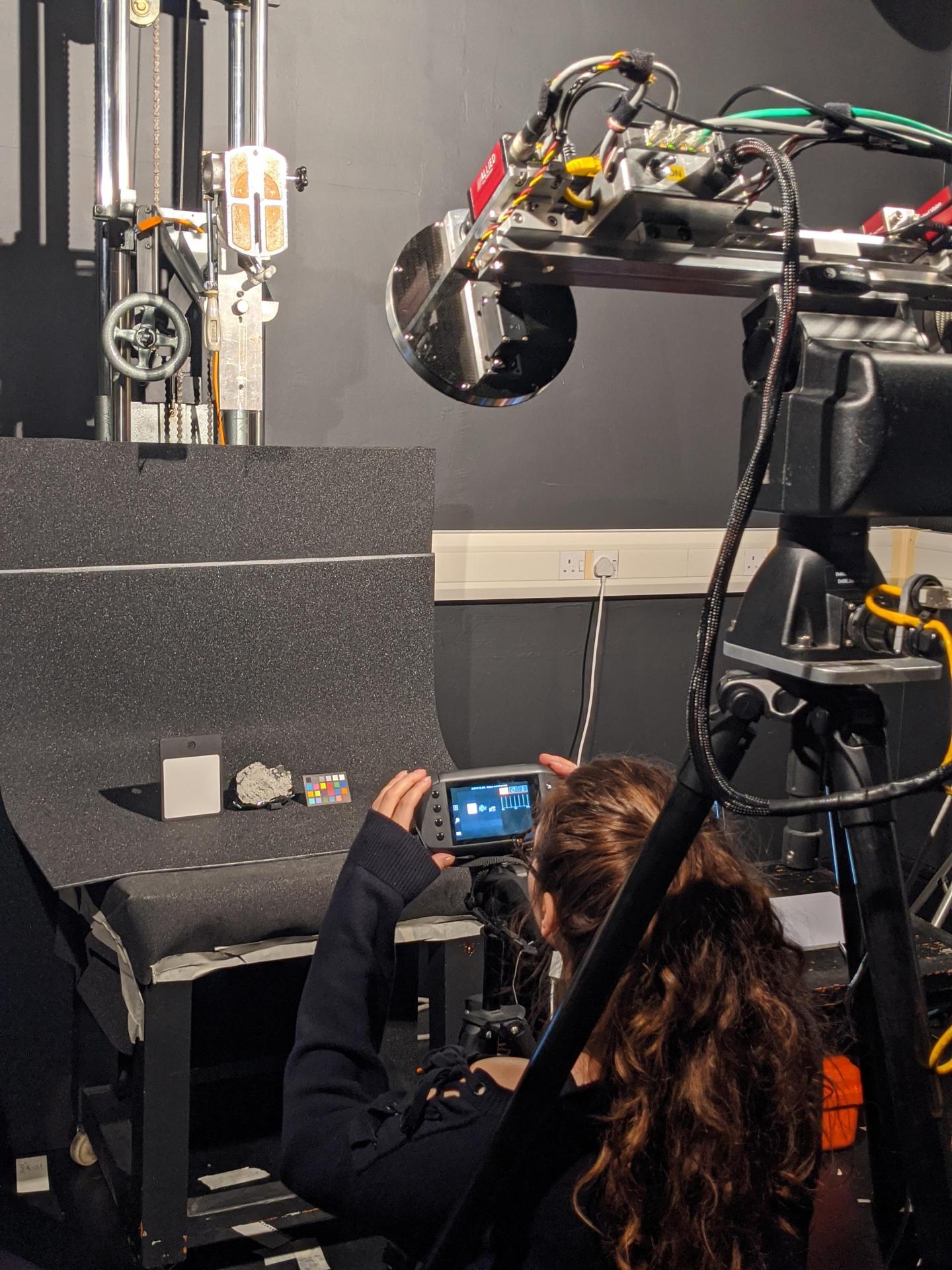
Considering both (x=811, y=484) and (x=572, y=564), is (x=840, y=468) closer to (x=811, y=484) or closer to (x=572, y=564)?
(x=811, y=484)

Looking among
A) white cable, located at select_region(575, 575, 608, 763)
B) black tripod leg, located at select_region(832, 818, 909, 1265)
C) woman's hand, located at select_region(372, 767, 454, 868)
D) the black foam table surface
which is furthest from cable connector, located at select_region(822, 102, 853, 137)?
white cable, located at select_region(575, 575, 608, 763)

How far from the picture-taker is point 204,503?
1890mm

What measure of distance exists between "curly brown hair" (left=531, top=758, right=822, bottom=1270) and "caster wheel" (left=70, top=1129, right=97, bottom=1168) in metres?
1.47

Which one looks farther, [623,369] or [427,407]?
[623,369]

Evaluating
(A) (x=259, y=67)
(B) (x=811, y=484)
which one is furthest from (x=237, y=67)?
(B) (x=811, y=484)

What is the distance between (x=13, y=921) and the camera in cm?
196

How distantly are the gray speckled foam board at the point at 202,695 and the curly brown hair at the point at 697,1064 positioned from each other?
0.91m

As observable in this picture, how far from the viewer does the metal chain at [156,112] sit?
2.00 m

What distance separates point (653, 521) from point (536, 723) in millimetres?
563

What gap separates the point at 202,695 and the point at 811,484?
4.59 feet

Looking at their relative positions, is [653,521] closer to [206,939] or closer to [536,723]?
[536,723]

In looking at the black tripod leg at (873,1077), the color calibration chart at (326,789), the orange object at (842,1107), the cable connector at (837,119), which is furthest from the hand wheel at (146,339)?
the orange object at (842,1107)

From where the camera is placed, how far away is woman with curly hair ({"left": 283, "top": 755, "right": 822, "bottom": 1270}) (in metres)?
0.81

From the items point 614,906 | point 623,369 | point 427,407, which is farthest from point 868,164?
point 614,906
